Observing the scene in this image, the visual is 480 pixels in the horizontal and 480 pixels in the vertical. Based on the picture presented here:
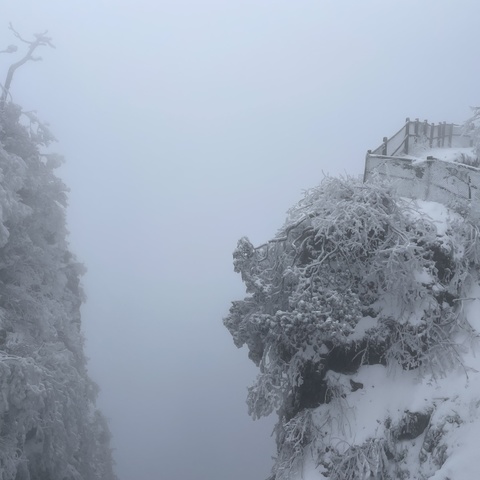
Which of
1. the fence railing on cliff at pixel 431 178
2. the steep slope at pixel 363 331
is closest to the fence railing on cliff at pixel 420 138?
the fence railing on cliff at pixel 431 178

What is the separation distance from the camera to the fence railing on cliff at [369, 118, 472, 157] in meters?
17.6

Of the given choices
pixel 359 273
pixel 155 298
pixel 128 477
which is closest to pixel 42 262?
pixel 359 273

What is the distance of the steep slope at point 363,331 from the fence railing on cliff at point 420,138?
4.59 metres

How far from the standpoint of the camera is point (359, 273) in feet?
37.5

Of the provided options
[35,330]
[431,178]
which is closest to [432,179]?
[431,178]

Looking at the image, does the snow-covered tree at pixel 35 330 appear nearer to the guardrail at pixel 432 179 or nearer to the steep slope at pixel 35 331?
the steep slope at pixel 35 331

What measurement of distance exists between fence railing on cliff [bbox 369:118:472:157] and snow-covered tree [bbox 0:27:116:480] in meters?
12.5

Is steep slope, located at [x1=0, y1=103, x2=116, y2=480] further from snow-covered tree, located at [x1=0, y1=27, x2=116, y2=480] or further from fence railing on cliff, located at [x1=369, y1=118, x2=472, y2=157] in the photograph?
fence railing on cliff, located at [x1=369, y1=118, x2=472, y2=157]

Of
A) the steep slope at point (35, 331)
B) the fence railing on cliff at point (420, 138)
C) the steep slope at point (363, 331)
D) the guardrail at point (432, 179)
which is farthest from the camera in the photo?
the fence railing on cliff at point (420, 138)

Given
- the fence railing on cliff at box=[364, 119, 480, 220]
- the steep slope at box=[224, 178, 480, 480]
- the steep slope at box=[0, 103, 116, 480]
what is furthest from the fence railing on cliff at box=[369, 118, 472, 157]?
the steep slope at box=[0, 103, 116, 480]

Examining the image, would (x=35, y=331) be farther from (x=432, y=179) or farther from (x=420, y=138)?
(x=420, y=138)

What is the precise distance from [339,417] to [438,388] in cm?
221

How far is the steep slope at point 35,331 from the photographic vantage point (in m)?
14.3

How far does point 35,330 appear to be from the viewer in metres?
17.6
